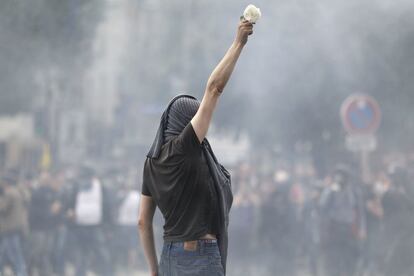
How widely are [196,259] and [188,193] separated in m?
0.21

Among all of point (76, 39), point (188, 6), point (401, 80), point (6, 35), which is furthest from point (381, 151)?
point (6, 35)

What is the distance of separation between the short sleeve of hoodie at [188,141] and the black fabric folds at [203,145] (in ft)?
0.20

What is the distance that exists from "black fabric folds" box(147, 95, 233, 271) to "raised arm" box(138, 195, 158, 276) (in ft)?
0.61

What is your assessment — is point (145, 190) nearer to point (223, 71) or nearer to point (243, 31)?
point (223, 71)

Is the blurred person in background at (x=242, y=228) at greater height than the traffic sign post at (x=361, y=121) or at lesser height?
lesser

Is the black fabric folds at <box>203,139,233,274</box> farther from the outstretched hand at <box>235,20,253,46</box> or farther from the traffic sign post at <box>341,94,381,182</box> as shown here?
the traffic sign post at <box>341,94,381,182</box>

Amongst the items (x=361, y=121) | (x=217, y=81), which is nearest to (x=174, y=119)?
(x=217, y=81)

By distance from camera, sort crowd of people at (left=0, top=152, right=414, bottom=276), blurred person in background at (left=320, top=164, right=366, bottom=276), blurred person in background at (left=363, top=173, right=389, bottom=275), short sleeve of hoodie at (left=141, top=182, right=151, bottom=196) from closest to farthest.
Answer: short sleeve of hoodie at (left=141, top=182, right=151, bottom=196), blurred person in background at (left=320, top=164, right=366, bottom=276), crowd of people at (left=0, top=152, right=414, bottom=276), blurred person in background at (left=363, top=173, right=389, bottom=275)

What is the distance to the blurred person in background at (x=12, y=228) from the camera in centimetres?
871

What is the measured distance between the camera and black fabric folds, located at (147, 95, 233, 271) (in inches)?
107

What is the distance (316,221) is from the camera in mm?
10531

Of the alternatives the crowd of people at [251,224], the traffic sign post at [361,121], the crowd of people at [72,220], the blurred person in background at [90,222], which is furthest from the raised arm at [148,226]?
the traffic sign post at [361,121]

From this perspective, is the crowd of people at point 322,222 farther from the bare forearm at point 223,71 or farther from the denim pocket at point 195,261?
the bare forearm at point 223,71

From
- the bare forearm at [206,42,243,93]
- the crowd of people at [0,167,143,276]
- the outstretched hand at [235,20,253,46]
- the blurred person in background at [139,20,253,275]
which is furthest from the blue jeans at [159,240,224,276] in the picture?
the crowd of people at [0,167,143,276]
